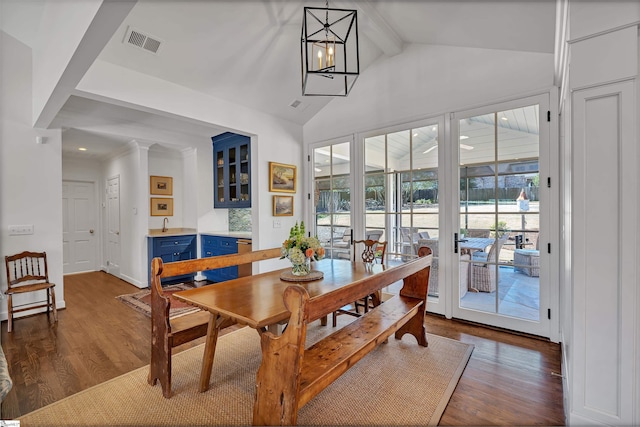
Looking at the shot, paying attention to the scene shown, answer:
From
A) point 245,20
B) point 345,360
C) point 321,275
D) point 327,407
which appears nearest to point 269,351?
point 345,360

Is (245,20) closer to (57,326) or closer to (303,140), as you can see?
(303,140)

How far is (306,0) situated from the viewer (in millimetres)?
2775

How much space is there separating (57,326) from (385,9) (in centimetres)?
477

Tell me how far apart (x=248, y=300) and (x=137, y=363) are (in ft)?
4.51

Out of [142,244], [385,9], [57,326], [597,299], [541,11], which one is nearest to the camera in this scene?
[597,299]

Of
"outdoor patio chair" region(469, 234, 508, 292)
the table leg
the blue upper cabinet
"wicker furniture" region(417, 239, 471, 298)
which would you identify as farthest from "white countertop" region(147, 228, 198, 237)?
"outdoor patio chair" region(469, 234, 508, 292)

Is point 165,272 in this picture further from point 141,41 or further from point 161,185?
point 161,185

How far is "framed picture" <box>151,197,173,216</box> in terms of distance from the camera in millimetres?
5762

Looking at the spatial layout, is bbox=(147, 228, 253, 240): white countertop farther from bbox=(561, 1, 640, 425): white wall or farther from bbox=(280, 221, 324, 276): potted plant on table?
bbox=(561, 1, 640, 425): white wall

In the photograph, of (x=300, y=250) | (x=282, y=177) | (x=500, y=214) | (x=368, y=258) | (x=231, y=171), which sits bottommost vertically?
(x=368, y=258)

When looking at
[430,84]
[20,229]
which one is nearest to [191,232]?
[20,229]

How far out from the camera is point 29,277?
342 centimetres

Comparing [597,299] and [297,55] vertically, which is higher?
[297,55]

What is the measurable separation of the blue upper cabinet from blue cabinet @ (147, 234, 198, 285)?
2.70 feet
